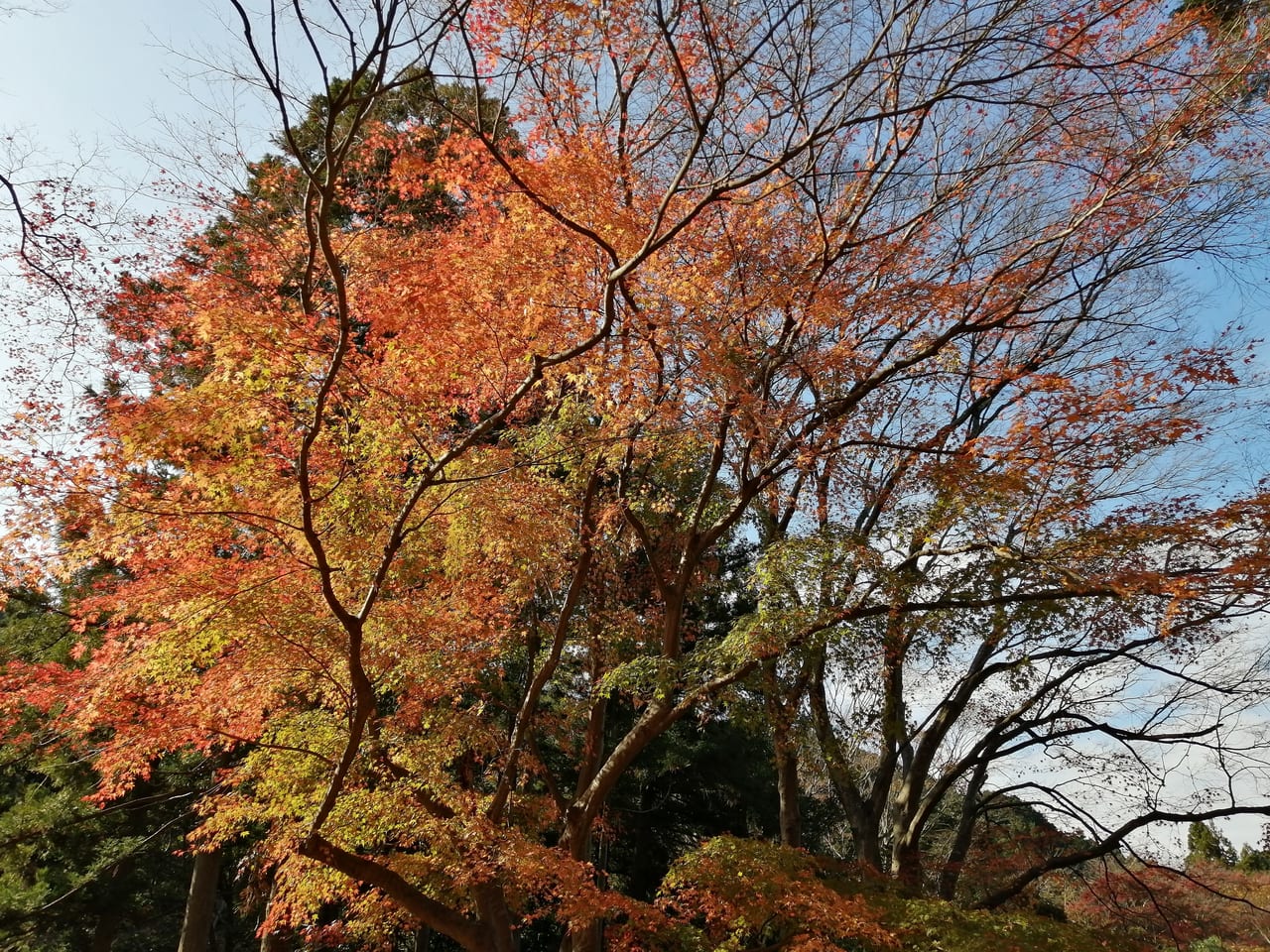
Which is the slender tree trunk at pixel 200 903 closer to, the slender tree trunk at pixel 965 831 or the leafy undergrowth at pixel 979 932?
the leafy undergrowth at pixel 979 932

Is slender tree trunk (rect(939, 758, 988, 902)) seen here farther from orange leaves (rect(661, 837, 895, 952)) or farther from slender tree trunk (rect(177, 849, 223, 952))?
slender tree trunk (rect(177, 849, 223, 952))

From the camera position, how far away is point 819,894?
7375 millimetres

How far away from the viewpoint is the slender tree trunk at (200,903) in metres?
11.8

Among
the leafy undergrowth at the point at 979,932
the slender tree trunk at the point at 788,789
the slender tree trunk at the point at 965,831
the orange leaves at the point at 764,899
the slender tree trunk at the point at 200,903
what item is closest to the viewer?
the leafy undergrowth at the point at 979,932

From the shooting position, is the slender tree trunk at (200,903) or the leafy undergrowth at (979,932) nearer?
the leafy undergrowth at (979,932)

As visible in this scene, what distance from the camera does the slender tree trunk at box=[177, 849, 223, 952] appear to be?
38.7 ft

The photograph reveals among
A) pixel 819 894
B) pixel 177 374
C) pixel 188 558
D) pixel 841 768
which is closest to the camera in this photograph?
pixel 819 894

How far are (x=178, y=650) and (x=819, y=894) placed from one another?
678cm

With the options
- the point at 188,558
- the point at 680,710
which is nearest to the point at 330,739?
the point at 188,558

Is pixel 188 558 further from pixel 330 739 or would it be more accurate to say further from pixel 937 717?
pixel 937 717

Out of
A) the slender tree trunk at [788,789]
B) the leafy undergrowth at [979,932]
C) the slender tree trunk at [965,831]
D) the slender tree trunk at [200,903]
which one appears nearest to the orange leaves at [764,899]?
the leafy undergrowth at [979,932]

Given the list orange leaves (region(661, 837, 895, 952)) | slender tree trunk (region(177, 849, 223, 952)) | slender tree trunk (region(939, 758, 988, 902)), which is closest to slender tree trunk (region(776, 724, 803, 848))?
orange leaves (region(661, 837, 895, 952))

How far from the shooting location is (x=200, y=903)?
1209 cm

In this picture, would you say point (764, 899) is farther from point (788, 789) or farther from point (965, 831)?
point (965, 831)
